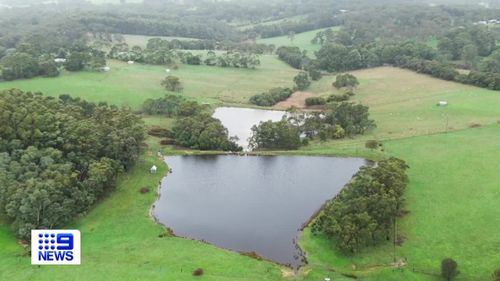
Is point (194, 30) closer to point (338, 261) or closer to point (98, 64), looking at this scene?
point (98, 64)

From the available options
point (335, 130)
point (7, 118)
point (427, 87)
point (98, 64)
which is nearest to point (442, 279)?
point (335, 130)

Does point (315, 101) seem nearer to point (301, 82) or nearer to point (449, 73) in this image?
point (301, 82)

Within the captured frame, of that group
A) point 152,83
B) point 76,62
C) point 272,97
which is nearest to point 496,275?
point 272,97

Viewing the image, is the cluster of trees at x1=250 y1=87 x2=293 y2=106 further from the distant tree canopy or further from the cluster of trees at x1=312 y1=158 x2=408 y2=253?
the cluster of trees at x1=312 y1=158 x2=408 y2=253

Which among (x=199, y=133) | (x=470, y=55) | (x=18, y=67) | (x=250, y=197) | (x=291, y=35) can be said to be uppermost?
(x=291, y=35)

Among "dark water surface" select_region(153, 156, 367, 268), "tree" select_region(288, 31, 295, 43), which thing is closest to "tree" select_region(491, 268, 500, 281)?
"dark water surface" select_region(153, 156, 367, 268)

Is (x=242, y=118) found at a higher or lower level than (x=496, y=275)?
higher
